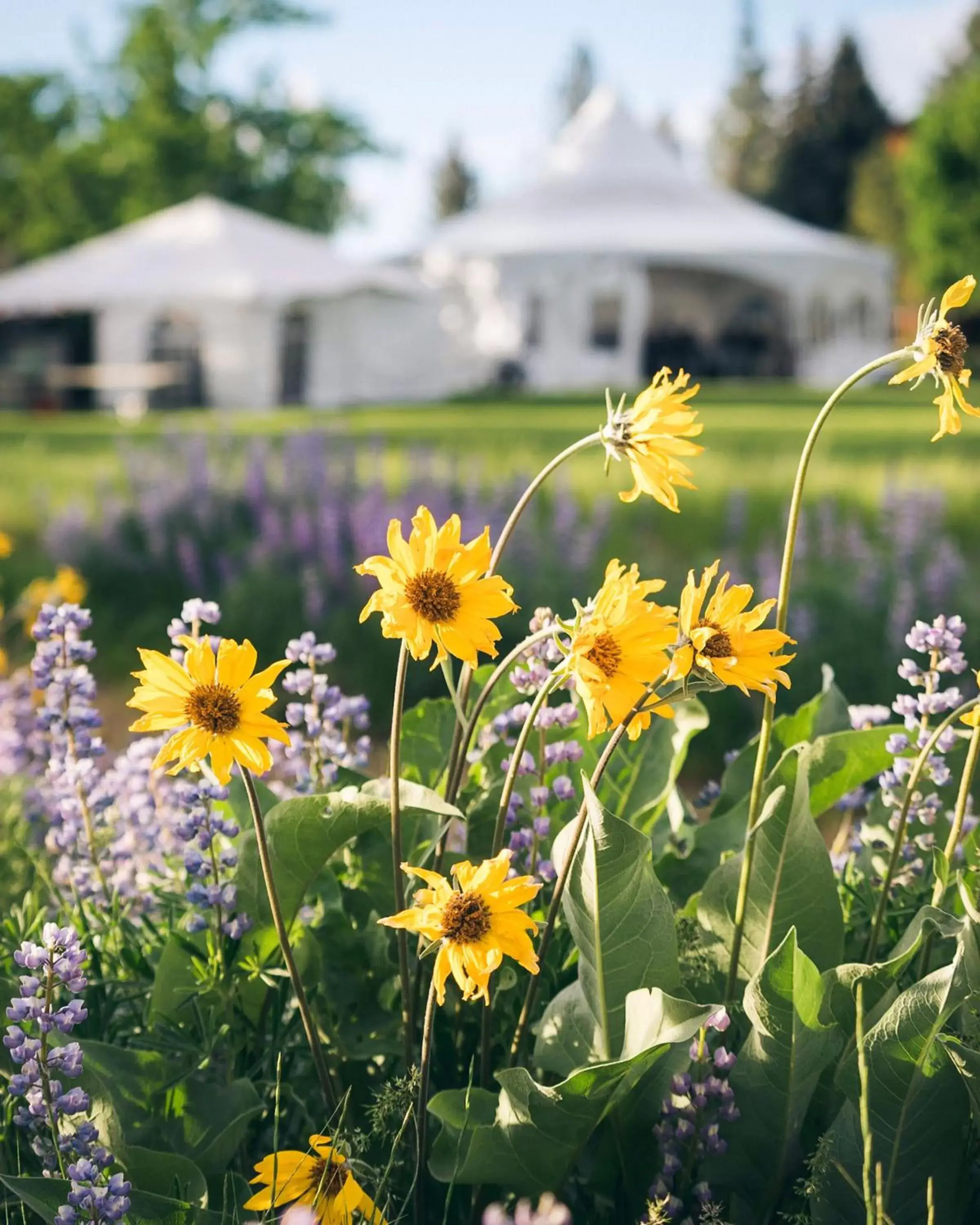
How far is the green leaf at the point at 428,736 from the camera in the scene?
1798 millimetres

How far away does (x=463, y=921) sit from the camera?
3.71ft

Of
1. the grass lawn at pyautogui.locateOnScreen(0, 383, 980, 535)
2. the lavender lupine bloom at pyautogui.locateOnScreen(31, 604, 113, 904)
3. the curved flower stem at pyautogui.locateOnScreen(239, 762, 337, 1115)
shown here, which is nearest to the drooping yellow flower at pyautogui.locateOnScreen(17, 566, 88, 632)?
the lavender lupine bloom at pyautogui.locateOnScreen(31, 604, 113, 904)

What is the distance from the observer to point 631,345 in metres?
23.8

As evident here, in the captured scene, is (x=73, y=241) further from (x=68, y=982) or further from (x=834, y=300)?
(x=68, y=982)

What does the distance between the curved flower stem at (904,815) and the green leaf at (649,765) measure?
287 mm

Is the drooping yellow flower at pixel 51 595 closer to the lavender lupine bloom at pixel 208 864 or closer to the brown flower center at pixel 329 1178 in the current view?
the lavender lupine bloom at pixel 208 864

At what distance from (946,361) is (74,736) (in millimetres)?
1132

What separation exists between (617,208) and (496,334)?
330 centimetres

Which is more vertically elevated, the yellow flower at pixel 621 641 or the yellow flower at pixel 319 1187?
the yellow flower at pixel 621 641

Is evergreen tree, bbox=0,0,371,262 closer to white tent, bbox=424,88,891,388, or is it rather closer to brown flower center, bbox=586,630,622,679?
white tent, bbox=424,88,891,388

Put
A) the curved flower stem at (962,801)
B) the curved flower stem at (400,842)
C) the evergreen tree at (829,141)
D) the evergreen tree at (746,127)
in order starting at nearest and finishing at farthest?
the curved flower stem at (400,842), the curved flower stem at (962,801), the evergreen tree at (829,141), the evergreen tree at (746,127)

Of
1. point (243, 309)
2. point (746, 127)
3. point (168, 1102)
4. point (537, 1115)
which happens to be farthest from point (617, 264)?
point (746, 127)

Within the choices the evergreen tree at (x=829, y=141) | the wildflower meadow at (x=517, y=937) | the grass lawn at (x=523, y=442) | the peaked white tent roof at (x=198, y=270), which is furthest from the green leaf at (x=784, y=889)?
the evergreen tree at (x=829, y=141)

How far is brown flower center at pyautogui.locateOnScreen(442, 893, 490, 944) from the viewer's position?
44.4 inches
